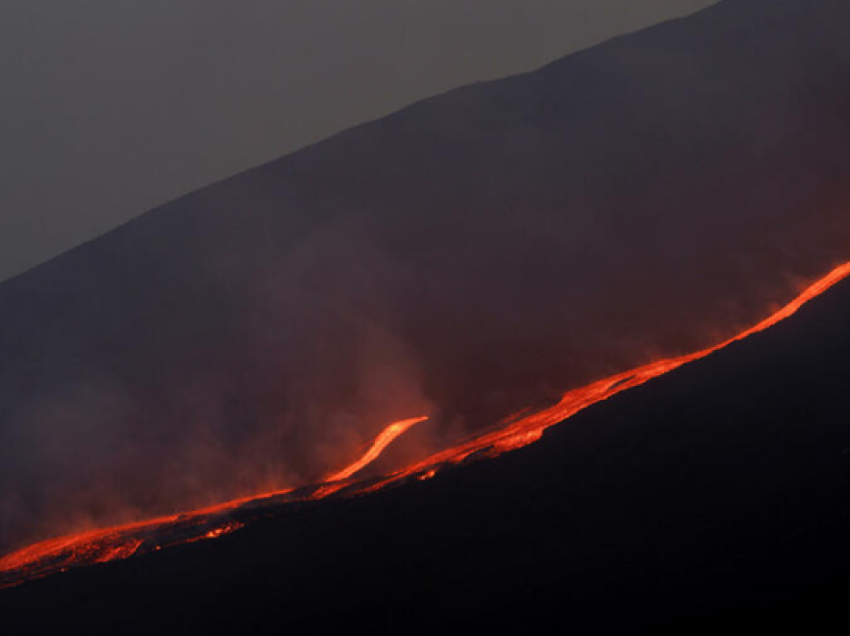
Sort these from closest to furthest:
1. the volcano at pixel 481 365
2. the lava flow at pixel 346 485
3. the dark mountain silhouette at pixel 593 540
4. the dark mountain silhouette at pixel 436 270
→ the dark mountain silhouette at pixel 593 540 → the volcano at pixel 481 365 → the lava flow at pixel 346 485 → the dark mountain silhouette at pixel 436 270

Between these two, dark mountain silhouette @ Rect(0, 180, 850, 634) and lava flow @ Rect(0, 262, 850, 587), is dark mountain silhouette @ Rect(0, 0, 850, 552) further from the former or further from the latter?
dark mountain silhouette @ Rect(0, 180, 850, 634)

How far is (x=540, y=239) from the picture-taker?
164cm

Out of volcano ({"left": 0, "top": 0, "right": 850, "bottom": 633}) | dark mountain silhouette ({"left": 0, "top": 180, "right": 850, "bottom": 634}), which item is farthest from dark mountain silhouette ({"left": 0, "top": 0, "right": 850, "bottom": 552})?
dark mountain silhouette ({"left": 0, "top": 180, "right": 850, "bottom": 634})

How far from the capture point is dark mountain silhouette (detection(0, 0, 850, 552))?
4.35 ft

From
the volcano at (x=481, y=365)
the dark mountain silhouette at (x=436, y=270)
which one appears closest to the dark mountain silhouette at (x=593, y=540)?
the volcano at (x=481, y=365)

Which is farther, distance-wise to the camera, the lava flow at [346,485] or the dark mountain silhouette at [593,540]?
the lava flow at [346,485]

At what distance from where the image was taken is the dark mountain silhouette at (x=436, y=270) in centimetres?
133

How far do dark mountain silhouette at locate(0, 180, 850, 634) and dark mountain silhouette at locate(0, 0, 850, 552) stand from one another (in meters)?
0.16

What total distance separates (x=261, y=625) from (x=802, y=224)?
3.84ft

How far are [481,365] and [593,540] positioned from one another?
0.51 metres

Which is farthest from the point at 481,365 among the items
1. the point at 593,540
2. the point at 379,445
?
the point at 593,540

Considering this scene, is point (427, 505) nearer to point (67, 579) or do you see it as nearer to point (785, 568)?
point (785, 568)

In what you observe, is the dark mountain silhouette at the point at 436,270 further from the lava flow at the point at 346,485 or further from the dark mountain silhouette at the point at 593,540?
the dark mountain silhouette at the point at 593,540

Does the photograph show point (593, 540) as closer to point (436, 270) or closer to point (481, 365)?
point (481, 365)
